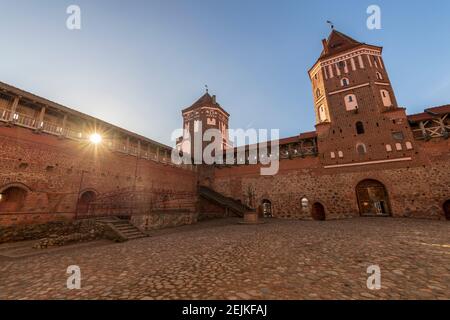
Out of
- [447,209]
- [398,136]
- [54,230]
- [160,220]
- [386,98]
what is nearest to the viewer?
[54,230]

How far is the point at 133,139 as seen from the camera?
17484mm

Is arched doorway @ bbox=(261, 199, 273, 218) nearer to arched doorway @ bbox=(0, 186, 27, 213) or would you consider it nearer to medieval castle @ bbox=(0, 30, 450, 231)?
medieval castle @ bbox=(0, 30, 450, 231)

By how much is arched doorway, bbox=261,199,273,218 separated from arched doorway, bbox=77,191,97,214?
51.2ft

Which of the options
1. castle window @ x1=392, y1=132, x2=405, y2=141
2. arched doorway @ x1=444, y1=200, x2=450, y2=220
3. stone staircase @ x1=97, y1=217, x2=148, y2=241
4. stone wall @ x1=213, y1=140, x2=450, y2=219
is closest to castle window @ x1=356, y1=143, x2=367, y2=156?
stone wall @ x1=213, y1=140, x2=450, y2=219

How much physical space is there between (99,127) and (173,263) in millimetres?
14230

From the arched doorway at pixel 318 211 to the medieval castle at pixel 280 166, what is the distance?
0.29 feet

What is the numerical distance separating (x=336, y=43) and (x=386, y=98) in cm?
912

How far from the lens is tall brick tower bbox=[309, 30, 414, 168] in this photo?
1583 centimetres

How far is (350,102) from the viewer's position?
59.7 feet

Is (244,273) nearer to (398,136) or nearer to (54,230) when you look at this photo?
(54,230)

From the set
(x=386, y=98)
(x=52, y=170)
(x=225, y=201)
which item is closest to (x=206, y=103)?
(x=225, y=201)

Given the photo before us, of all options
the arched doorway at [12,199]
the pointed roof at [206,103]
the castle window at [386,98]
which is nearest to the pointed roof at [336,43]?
the castle window at [386,98]
